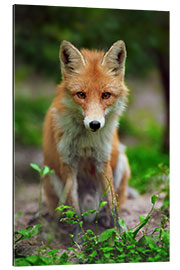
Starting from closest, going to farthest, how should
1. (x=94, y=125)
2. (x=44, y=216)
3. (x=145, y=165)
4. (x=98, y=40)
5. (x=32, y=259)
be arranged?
(x=94, y=125) → (x=32, y=259) → (x=44, y=216) → (x=98, y=40) → (x=145, y=165)

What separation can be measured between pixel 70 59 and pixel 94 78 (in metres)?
0.33

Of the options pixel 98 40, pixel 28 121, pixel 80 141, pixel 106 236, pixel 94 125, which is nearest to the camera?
pixel 94 125

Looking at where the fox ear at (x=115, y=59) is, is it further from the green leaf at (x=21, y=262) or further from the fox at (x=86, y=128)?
the green leaf at (x=21, y=262)

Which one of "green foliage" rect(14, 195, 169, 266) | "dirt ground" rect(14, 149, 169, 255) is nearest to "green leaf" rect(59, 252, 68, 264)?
"green foliage" rect(14, 195, 169, 266)

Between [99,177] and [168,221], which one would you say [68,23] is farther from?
[168,221]

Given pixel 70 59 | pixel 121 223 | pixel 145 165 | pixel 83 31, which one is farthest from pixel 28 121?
pixel 121 223

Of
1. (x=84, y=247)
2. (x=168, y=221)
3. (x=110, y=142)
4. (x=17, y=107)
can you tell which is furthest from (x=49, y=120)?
(x=17, y=107)

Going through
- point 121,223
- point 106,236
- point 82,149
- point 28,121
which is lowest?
point 106,236

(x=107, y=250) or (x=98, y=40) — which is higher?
(x=98, y=40)

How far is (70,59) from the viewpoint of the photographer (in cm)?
371

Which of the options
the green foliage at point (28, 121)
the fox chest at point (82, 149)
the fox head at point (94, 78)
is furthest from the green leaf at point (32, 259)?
the green foliage at point (28, 121)

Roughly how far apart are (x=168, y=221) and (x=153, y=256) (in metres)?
0.67

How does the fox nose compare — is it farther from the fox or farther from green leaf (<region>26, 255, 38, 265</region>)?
green leaf (<region>26, 255, 38, 265</region>)

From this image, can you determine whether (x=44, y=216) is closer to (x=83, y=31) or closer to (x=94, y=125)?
(x=94, y=125)
